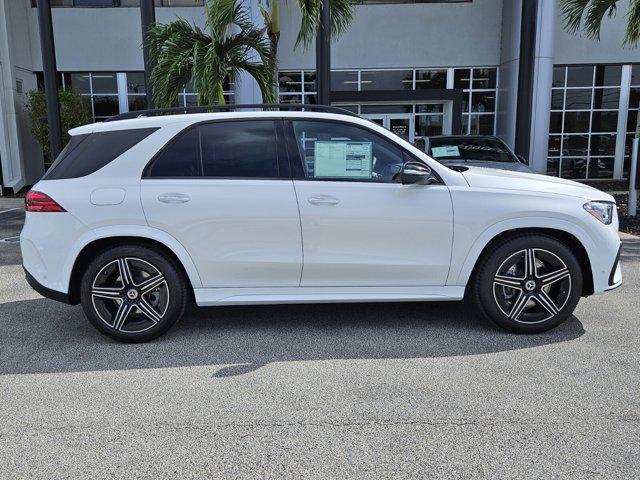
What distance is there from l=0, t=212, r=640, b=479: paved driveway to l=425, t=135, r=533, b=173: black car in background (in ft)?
17.0

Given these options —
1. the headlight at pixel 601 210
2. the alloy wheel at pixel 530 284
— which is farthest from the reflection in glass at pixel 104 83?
the headlight at pixel 601 210

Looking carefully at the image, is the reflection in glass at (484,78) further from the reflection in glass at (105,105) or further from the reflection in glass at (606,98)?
the reflection in glass at (105,105)

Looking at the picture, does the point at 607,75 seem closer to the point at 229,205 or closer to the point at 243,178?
the point at 243,178

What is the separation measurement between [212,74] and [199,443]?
22.9 ft

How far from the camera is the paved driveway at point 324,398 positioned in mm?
2869

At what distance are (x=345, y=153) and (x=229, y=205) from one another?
3.39 ft

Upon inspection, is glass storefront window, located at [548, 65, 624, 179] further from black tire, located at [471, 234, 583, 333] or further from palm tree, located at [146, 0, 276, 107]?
black tire, located at [471, 234, 583, 333]

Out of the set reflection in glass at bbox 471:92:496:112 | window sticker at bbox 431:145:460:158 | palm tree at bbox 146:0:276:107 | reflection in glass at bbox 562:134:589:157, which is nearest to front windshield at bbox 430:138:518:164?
window sticker at bbox 431:145:460:158

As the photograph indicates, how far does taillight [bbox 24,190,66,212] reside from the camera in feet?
14.4

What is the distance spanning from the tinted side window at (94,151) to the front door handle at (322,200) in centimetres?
142

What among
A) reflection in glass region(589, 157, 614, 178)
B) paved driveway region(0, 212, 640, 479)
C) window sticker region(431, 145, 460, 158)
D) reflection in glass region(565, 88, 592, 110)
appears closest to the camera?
paved driveway region(0, 212, 640, 479)

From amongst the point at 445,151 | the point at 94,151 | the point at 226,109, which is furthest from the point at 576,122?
the point at 94,151

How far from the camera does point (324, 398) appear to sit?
357 cm

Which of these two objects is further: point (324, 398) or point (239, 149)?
point (239, 149)
